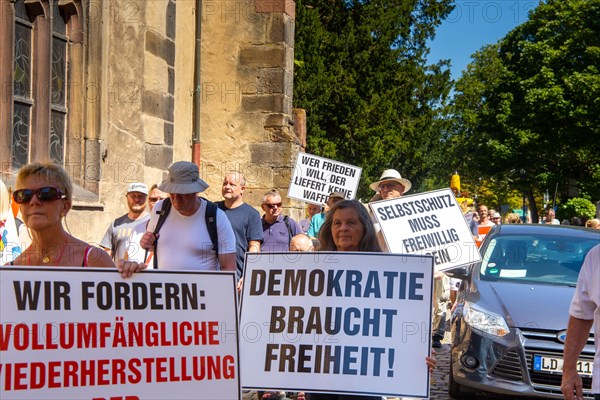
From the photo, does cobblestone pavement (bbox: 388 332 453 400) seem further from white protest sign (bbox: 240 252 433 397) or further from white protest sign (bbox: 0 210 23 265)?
white protest sign (bbox: 0 210 23 265)

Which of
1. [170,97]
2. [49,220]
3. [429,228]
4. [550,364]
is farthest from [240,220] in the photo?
[49,220]

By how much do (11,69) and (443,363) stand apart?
18.6 feet

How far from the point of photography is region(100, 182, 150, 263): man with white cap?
845 centimetres

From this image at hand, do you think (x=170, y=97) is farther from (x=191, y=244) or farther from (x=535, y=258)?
(x=191, y=244)

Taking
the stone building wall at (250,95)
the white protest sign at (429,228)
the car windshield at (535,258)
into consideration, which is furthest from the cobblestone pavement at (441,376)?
the stone building wall at (250,95)

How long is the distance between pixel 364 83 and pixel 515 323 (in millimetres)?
23920

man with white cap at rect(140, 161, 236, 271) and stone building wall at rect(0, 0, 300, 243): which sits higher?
stone building wall at rect(0, 0, 300, 243)

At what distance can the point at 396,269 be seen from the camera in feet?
17.9

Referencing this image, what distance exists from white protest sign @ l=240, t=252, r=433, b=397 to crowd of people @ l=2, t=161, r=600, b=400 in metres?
0.13

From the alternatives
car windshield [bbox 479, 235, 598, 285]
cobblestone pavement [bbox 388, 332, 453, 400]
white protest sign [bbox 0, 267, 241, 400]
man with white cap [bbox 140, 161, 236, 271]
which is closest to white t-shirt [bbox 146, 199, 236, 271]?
man with white cap [bbox 140, 161, 236, 271]

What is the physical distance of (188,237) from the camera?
6766 millimetres

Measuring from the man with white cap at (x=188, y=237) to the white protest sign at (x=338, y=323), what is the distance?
1.21 metres

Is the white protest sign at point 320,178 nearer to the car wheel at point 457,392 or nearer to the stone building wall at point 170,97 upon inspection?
the stone building wall at point 170,97

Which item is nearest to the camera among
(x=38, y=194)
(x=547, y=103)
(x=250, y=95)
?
(x=38, y=194)
